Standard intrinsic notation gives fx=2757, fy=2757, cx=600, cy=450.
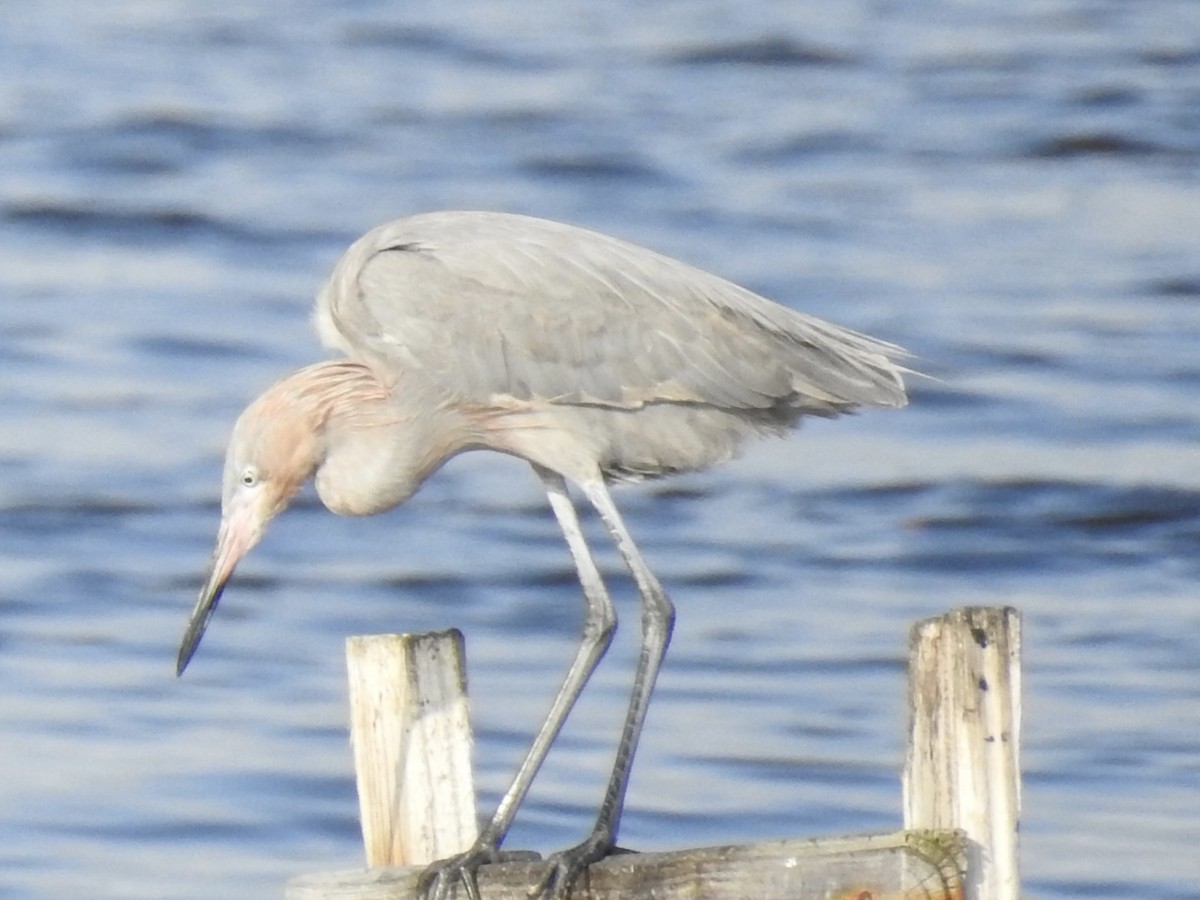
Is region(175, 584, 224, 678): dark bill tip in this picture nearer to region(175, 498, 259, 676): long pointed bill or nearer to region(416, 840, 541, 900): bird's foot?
region(175, 498, 259, 676): long pointed bill

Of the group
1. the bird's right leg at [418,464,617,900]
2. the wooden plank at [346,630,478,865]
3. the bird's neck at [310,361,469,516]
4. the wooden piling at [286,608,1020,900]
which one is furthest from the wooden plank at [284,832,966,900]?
the bird's neck at [310,361,469,516]

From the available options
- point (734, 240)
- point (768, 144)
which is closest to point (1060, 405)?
point (734, 240)

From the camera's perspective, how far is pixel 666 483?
15664mm

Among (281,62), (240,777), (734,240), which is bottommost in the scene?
(240,777)

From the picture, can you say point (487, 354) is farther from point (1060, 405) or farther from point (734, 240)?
point (734, 240)

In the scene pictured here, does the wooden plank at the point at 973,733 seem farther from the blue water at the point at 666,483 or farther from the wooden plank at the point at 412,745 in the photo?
the blue water at the point at 666,483

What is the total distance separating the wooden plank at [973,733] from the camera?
5105mm

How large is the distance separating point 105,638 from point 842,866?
8.13m

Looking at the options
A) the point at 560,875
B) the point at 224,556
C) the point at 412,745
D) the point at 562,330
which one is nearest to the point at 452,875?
the point at 560,875

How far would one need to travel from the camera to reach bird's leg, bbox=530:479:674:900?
608 cm

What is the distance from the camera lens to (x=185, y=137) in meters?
22.9

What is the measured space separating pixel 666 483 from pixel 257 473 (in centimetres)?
907

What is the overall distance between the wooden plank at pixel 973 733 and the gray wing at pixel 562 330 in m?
1.62

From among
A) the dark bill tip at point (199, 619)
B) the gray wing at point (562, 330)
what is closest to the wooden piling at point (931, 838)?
the dark bill tip at point (199, 619)
